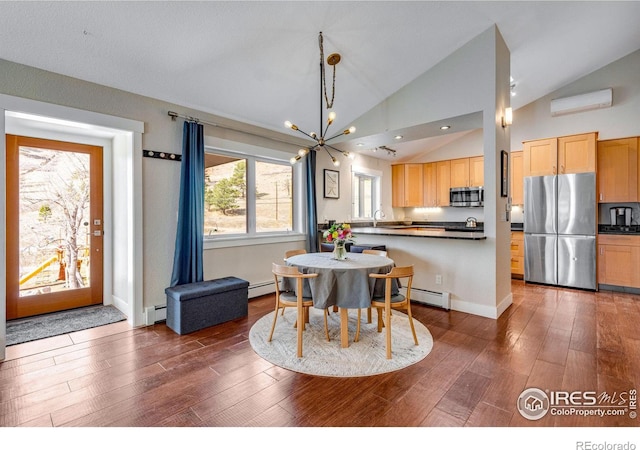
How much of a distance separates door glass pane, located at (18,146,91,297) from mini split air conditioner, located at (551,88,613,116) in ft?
23.8

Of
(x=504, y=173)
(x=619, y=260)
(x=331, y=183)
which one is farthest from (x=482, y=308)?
(x=331, y=183)

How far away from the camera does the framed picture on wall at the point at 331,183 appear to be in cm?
552

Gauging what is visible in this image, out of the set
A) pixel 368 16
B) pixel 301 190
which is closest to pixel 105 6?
pixel 368 16

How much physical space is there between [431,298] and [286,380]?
2483mm

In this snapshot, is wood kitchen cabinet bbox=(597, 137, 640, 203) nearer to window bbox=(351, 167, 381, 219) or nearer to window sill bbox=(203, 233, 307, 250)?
window bbox=(351, 167, 381, 219)

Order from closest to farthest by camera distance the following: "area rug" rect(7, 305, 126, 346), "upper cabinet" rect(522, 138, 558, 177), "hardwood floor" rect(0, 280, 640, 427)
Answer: "hardwood floor" rect(0, 280, 640, 427), "area rug" rect(7, 305, 126, 346), "upper cabinet" rect(522, 138, 558, 177)

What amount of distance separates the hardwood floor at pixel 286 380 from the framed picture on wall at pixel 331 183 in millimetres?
2982

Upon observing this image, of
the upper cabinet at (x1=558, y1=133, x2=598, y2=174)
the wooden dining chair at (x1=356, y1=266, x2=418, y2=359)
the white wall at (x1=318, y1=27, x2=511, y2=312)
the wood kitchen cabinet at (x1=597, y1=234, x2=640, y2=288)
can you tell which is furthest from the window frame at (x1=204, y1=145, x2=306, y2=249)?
the wood kitchen cabinet at (x1=597, y1=234, x2=640, y2=288)

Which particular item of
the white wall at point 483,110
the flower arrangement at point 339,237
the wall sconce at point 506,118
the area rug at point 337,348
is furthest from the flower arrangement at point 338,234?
the wall sconce at point 506,118

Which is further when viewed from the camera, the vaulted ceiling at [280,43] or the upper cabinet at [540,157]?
the upper cabinet at [540,157]

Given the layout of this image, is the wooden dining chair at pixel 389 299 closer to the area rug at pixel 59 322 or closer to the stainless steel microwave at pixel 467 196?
the area rug at pixel 59 322

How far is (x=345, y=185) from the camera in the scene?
235 inches

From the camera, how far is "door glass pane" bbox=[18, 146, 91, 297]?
11.3 feet

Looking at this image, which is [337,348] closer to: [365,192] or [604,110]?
[365,192]
